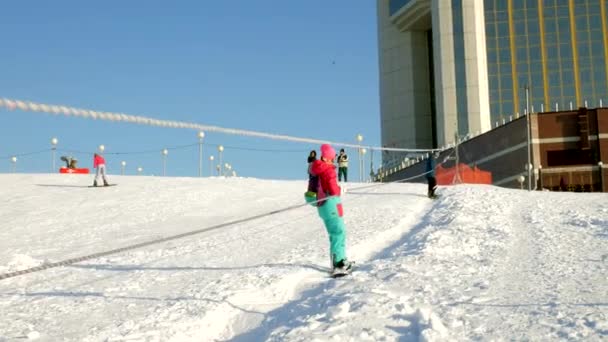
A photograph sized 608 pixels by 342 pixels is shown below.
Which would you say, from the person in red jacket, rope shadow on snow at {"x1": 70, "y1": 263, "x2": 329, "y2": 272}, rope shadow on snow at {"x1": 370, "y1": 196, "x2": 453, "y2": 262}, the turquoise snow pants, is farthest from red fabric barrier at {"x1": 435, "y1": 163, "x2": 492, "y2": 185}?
the turquoise snow pants

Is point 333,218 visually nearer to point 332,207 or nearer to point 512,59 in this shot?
point 332,207

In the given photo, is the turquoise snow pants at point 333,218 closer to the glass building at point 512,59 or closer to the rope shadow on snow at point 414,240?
the rope shadow on snow at point 414,240

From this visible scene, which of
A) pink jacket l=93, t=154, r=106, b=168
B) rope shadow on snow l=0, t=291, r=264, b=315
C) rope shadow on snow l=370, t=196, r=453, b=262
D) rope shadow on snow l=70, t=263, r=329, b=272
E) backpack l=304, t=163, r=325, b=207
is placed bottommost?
rope shadow on snow l=0, t=291, r=264, b=315

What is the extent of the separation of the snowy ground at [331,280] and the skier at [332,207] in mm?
292

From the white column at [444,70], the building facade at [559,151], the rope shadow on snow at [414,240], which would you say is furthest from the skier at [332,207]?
the white column at [444,70]

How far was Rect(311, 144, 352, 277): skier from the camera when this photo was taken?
8.34m

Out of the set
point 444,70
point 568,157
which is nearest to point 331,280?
point 568,157

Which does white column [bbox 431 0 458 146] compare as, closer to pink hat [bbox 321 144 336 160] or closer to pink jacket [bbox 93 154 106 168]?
pink jacket [bbox 93 154 106 168]

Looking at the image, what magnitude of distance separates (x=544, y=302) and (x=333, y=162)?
381 centimetres

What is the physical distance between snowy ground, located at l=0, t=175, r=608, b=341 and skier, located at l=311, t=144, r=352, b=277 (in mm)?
292

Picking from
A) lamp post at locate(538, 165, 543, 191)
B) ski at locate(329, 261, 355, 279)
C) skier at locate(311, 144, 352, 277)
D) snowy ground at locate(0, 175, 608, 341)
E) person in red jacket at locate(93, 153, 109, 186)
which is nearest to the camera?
snowy ground at locate(0, 175, 608, 341)

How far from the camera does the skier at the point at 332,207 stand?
8.34 meters

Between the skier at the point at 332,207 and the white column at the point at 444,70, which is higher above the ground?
the white column at the point at 444,70

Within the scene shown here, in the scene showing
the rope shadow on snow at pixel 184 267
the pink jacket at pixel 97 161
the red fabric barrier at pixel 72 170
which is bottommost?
the rope shadow on snow at pixel 184 267
